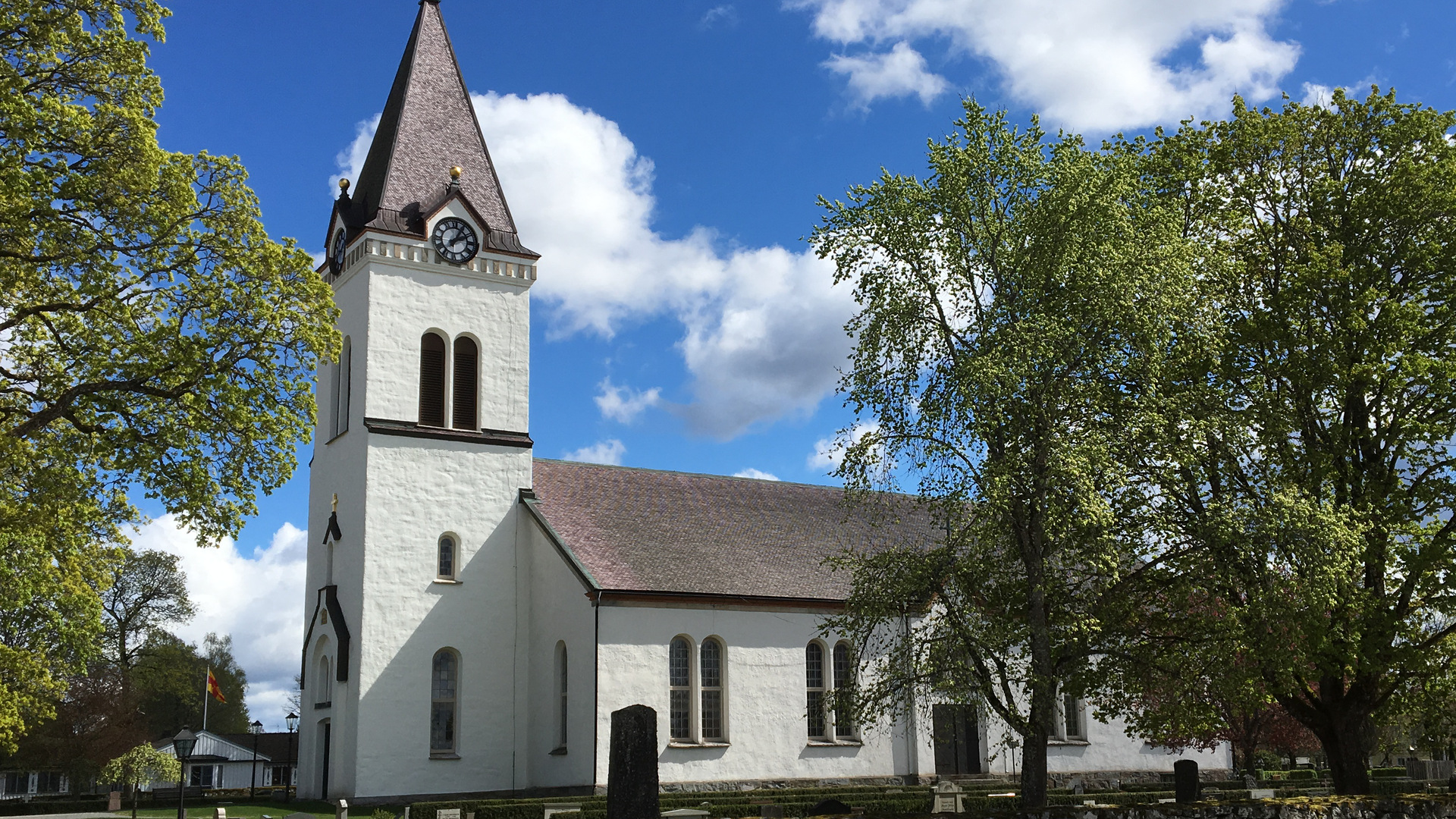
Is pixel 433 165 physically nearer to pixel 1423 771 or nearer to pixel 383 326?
pixel 383 326

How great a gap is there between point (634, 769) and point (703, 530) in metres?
20.5

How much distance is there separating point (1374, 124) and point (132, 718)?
5127 centimetres

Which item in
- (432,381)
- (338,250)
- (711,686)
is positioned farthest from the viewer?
(338,250)

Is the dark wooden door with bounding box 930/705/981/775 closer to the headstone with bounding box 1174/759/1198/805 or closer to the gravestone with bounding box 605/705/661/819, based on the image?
the headstone with bounding box 1174/759/1198/805

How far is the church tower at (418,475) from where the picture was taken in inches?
1147

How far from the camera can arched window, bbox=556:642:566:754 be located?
2931 cm

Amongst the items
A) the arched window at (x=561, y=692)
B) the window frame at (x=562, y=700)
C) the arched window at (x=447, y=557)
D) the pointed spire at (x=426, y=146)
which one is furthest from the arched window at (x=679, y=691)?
the pointed spire at (x=426, y=146)

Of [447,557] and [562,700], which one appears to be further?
[447,557]

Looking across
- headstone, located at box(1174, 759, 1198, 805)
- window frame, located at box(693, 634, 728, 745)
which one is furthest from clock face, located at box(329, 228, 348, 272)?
headstone, located at box(1174, 759, 1198, 805)

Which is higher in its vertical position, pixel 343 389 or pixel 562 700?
pixel 343 389

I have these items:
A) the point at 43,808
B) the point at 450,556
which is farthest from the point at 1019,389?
the point at 43,808

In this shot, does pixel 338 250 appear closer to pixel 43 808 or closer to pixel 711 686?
pixel 711 686

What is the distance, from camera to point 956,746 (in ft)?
109

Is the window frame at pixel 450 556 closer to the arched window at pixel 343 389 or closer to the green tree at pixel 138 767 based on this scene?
the arched window at pixel 343 389
